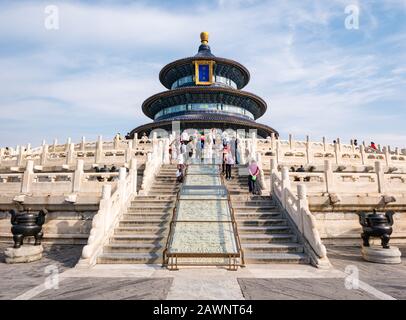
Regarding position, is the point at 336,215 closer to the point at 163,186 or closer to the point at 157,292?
the point at 163,186

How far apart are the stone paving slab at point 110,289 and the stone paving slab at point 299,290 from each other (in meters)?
1.72

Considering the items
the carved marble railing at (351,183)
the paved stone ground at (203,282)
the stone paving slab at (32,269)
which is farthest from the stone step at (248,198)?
the stone paving slab at (32,269)

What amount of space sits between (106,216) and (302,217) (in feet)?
19.9

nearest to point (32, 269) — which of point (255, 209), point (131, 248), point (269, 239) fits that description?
point (131, 248)

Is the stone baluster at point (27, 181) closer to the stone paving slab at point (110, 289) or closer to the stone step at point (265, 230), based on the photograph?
the stone paving slab at point (110, 289)

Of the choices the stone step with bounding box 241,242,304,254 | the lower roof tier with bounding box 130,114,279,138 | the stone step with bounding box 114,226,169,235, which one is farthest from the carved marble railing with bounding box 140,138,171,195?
the lower roof tier with bounding box 130,114,279,138

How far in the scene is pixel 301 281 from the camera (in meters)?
5.89

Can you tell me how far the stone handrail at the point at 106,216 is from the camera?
23.4ft

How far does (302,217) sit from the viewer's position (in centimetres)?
809

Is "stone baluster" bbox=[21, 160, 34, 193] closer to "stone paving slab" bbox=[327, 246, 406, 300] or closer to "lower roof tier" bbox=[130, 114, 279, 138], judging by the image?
"stone paving slab" bbox=[327, 246, 406, 300]

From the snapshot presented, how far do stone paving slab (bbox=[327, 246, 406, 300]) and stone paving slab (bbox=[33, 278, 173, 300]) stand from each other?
15.0 feet

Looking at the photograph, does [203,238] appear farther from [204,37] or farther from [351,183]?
[204,37]
